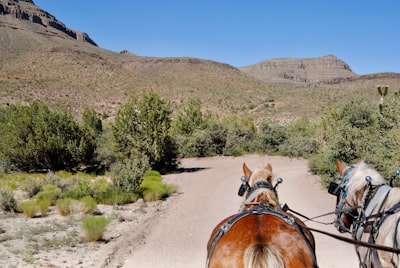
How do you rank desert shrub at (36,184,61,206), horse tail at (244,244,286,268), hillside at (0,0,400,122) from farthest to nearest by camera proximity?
hillside at (0,0,400,122)
desert shrub at (36,184,61,206)
horse tail at (244,244,286,268)

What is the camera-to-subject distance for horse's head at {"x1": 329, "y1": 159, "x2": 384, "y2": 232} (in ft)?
14.2

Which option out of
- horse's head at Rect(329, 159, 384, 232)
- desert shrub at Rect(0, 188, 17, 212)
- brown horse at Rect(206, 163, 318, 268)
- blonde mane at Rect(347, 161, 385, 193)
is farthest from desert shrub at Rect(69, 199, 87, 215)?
blonde mane at Rect(347, 161, 385, 193)

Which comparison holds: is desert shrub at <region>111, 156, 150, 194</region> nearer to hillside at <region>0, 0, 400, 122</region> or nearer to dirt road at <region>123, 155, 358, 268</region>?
dirt road at <region>123, 155, 358, 268</region>

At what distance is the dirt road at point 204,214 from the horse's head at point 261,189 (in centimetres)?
86

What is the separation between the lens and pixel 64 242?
343 inches

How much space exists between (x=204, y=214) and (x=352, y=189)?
772cm

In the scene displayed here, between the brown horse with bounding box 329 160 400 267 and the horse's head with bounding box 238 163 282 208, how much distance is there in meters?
0.96

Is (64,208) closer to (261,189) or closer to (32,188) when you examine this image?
(32,188)

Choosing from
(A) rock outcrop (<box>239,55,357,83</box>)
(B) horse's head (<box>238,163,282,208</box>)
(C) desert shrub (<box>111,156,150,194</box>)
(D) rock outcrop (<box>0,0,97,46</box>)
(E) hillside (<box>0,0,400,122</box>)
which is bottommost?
(C) desert shrub (<box>111,156,150,194</box>)

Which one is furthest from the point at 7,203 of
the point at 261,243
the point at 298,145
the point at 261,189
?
the point at 298,145

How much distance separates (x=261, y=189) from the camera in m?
4.18

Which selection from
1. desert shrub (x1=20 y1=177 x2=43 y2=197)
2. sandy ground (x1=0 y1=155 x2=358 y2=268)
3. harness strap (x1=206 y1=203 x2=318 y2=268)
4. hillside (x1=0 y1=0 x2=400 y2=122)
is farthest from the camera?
hillside (x1=0 y1=0 x2=400 y2=122)

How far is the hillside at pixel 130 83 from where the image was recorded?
63.4 m

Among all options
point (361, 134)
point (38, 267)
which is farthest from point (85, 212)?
point (361, 134)
